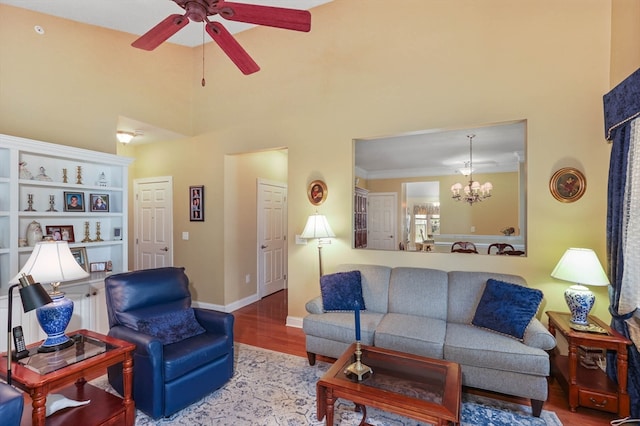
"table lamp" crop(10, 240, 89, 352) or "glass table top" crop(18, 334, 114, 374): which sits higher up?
"table lamp" crop(10, 240, 89, 352)

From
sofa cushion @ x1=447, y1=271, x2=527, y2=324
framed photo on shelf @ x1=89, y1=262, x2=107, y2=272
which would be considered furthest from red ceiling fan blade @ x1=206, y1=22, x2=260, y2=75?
framed photo on shelf @ x1=89, y1=262, x2=107, y2=272

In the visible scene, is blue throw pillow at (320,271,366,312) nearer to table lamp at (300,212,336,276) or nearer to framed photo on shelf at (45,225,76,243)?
table lamp at (300,212,336,276)

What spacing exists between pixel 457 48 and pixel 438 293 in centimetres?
249

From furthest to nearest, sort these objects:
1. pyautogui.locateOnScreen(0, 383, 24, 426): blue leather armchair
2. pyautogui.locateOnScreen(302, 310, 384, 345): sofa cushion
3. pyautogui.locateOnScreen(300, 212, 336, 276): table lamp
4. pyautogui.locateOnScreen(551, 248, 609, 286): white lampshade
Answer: pyautogui.locateOnScreen(300, 212, 336, 276): table lamp
pyautogui.locateOnScreen(302, 310, 384, 345): sofa cushion
pyautogui.locateOnScreen(551, 248, 609, 286): white lampshade
pyautogui.locateOnScreen(0, 383, 24, 426): blue leather armchair

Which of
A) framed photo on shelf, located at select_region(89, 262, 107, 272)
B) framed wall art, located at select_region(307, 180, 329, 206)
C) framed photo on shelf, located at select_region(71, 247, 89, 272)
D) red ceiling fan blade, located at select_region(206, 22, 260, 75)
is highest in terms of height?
red ceiling fan blade, located at select_region(206, 22, 260, 75)

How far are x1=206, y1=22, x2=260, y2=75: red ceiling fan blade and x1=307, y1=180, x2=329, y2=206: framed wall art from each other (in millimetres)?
1599

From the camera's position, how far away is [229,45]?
2.27 metres

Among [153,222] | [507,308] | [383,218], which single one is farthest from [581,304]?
[153,222]

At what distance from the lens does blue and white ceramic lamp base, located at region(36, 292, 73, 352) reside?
1997 mm

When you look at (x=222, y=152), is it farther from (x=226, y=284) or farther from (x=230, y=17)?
(x=230, y=17)

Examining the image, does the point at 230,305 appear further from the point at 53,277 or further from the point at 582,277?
the point at 582,277

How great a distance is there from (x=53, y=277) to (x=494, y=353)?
9.99 ft

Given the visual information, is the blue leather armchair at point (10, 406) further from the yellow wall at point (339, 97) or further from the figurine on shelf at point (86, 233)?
the yellow wall at point (339, 97)

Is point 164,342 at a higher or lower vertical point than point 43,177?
lower
